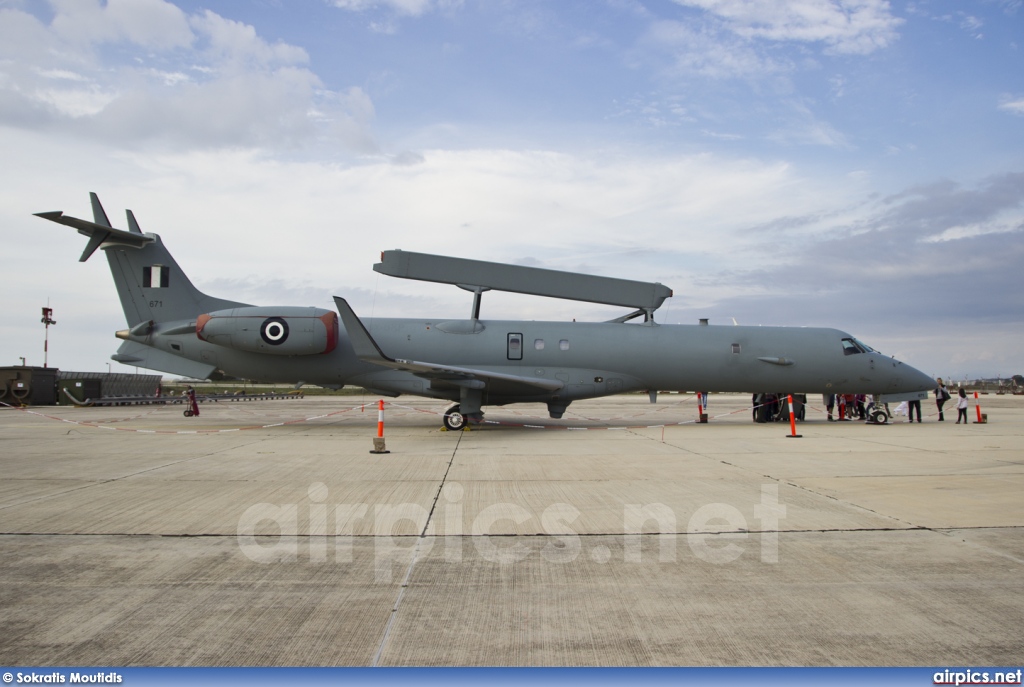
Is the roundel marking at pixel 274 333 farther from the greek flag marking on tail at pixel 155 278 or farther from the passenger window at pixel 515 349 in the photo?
the passenger window at pixel 515 349

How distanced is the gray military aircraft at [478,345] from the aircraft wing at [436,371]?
11 cm

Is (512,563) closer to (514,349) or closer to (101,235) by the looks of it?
(514,349)

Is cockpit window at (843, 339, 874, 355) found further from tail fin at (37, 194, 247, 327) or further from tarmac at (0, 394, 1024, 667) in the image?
tail fin at (37, 194, 247, 327)

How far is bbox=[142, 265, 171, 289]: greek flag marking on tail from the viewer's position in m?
18.9

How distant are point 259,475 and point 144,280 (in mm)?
11796

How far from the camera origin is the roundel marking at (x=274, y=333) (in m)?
17.7

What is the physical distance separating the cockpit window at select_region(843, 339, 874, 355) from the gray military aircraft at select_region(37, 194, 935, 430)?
1.3 inches

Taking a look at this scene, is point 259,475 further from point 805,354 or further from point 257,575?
point 805,354

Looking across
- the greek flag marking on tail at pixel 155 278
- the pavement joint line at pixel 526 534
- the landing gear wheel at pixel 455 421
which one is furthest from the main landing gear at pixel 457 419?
the pavement joint line at pixel 526 534

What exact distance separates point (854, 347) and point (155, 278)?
19237mm

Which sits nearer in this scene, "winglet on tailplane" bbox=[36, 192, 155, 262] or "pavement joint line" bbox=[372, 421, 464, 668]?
"pavement joint line" bbox=[372, 421, 464, 668]

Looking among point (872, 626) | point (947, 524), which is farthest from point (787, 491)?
point (872, 626)

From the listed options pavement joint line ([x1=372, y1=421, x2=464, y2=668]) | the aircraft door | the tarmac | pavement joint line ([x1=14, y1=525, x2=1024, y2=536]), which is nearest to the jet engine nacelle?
the aircraft door

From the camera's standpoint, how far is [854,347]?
19.5 metres
